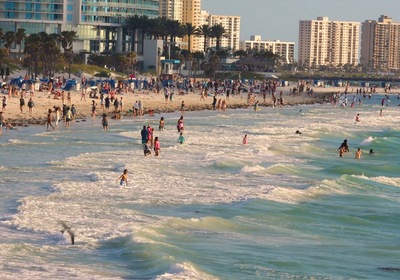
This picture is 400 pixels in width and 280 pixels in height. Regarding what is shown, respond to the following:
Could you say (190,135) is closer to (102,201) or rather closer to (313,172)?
(313,172)

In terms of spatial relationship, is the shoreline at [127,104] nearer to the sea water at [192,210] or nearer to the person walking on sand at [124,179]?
the sea water at [192,210]

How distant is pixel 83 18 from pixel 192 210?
8085cm

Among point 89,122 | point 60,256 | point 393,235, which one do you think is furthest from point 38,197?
point 89,122

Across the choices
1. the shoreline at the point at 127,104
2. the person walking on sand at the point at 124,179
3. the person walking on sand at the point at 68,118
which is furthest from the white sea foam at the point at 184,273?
the person walking on sand at the point at 68,118

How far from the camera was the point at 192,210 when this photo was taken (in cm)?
2262

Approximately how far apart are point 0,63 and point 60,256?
57.1 meters

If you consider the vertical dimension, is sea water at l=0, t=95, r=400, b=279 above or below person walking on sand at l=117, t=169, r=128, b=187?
below

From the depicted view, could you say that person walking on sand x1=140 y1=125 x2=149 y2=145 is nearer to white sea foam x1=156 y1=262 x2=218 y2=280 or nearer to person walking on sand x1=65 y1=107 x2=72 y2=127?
person walking on sand x1=65 y1=107 x2=72 y2=127

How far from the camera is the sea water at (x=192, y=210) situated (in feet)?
56.5

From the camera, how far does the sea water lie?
56.5 feet

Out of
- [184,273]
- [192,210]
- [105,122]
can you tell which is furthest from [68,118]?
[184,273]

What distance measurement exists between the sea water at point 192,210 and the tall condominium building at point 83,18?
56670mm

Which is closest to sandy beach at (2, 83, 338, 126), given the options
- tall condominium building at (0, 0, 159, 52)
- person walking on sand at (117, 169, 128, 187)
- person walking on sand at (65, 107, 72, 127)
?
person walking on sand at (65, 107, 72, 127)

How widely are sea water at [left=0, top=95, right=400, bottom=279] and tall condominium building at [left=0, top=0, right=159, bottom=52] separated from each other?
5667 cm
